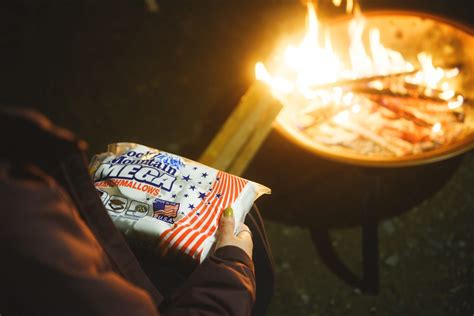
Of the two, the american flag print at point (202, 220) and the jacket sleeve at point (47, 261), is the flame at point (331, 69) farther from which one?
the jacket sleeve at point (47, 261)

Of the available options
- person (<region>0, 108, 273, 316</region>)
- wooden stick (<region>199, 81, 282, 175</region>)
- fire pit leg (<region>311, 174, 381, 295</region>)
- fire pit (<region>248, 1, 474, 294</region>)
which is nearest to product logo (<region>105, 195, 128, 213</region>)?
person (<region>0, 108, 273, 316</region>)

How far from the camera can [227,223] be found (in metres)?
1.50

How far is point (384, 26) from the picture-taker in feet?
9.12

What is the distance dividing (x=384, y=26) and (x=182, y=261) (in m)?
2.31

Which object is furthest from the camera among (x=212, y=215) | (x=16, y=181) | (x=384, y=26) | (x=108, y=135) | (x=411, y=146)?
(x=108, y=135)

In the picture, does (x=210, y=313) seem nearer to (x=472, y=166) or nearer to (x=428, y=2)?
(x=472, y=166)

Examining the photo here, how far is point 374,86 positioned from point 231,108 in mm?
1516

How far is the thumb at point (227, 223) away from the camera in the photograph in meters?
1.48

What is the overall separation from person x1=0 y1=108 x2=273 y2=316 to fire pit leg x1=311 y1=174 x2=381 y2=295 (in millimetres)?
1532

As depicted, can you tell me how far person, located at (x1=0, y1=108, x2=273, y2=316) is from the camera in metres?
0.88

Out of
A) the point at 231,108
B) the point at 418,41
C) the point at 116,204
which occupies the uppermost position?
the point at 418,41

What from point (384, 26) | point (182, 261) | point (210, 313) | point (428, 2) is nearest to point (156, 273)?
point (182, 261)

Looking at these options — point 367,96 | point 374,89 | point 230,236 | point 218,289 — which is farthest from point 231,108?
point 218,289

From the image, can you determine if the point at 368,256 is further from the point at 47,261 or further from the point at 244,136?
the point at 47,261
